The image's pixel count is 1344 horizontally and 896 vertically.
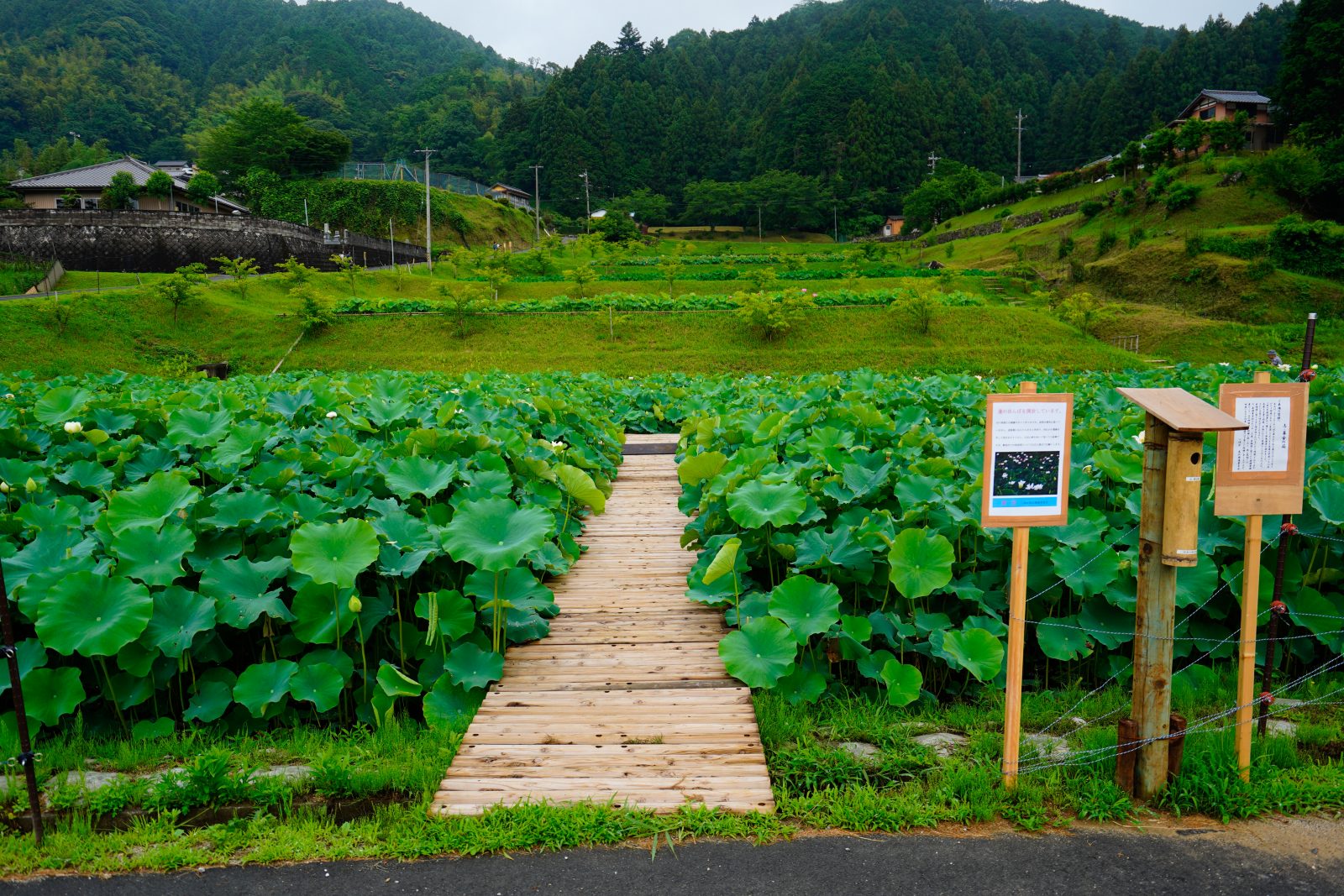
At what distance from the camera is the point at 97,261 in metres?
32.0

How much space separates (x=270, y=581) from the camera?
3.83m

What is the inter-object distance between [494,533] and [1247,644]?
2966 millimetres

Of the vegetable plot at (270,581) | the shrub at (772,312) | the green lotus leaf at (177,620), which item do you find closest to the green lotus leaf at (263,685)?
the vegetable plot at (270,581)

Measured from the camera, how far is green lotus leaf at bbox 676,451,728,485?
5.53 meters

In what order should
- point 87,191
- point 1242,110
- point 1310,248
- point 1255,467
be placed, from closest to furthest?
point 1255,467
point 1310,248
point 87,191
point 1242,110

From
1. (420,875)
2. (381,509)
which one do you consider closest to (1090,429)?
(381,509)

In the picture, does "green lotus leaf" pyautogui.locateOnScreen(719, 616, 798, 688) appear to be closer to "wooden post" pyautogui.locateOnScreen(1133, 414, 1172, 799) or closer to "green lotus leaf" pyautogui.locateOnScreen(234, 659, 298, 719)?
"wooden post" pyautogui.locateOnScreen(1133, 414, 1172, 799)

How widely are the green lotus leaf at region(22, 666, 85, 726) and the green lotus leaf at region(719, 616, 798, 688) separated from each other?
2623mm

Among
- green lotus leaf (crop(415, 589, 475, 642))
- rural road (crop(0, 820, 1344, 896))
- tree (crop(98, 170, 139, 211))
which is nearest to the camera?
rural road (crop(0, 820, 1344, 896))

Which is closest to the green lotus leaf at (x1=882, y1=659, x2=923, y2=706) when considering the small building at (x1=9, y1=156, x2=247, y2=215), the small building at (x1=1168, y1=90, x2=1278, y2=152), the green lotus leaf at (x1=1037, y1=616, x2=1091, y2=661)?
the green lotus leaf at (x1=1037, y1=616, x2=1091, y2=661)

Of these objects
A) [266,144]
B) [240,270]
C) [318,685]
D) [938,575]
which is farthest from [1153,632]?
[266,144]

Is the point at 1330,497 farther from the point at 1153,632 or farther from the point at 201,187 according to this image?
the point at 201,187

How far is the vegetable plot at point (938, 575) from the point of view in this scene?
3.71m

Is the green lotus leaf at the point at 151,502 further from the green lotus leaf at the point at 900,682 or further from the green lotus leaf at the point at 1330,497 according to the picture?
the green lotus leaf at the point at 1330,497
